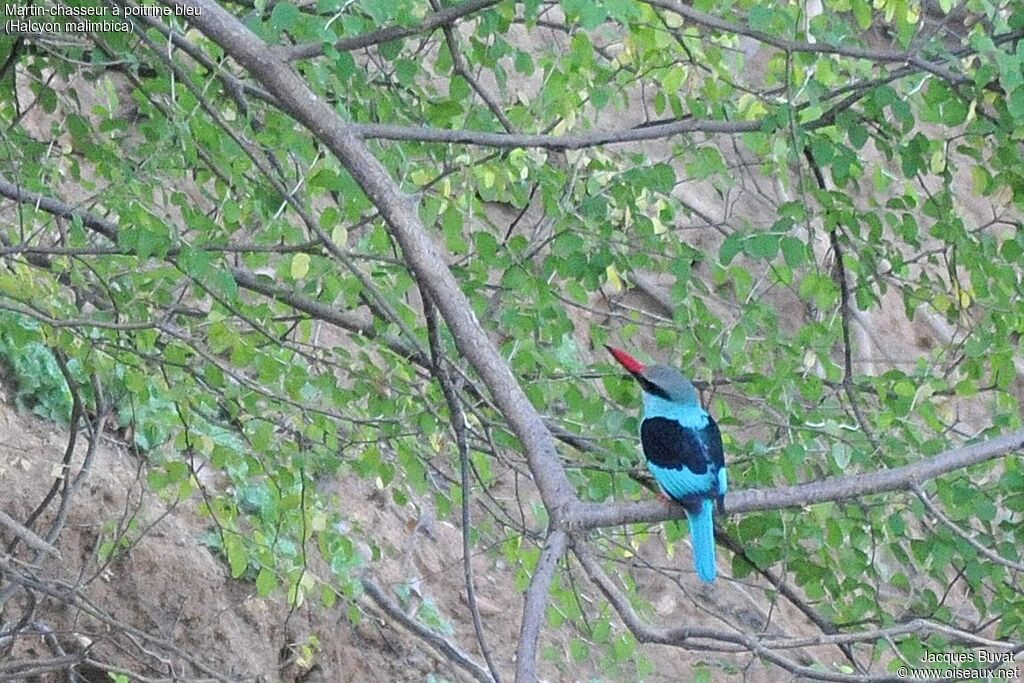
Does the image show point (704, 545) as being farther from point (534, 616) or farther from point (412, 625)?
→ point (412, 625)

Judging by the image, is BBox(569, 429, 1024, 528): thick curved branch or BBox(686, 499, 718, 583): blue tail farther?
BBox(686, 499, 718, 583): blue tail

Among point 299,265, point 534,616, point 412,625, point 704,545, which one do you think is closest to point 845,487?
point 534,616

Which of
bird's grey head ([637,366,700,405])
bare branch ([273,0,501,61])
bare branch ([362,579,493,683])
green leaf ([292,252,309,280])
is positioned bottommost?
bare branch ([362,579,493,683])

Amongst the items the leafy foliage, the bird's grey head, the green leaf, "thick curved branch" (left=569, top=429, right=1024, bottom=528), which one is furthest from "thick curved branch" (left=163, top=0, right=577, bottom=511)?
the bird's grey head

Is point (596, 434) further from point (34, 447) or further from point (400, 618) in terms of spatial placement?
point (34, 447)

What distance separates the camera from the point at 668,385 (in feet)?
11.7

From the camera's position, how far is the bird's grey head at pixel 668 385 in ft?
11.5

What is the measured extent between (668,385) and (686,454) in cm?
46

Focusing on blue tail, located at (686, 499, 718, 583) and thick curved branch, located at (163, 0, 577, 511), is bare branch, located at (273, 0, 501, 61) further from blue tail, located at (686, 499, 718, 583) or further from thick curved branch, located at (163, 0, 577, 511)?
blue tail, located at (686, 499, 718, 583)

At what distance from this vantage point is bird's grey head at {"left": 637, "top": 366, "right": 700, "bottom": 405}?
352cm

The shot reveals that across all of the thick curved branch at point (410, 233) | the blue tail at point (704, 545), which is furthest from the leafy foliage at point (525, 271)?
the thick curved branch at point (410, 233)

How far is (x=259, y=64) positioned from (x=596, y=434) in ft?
4.85

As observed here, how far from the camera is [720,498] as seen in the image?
9.15ft

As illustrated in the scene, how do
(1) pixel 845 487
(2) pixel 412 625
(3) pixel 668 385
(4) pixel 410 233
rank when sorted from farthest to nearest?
1. (2) pixel 412 625
2. (3) pixel 668 385
3. (1) pixel 845 487
4. (4) pixel 410 233
